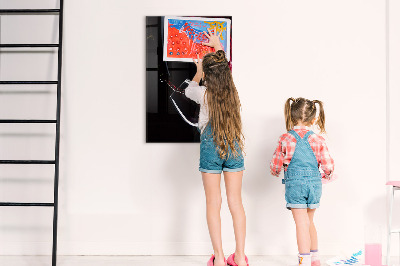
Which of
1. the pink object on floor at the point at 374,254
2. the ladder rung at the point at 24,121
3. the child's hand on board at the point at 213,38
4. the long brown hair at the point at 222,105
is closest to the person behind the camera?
the long brown hair at the point at 222,105

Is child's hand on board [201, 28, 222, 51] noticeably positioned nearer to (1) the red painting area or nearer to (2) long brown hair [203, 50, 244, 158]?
(1) the red painting area

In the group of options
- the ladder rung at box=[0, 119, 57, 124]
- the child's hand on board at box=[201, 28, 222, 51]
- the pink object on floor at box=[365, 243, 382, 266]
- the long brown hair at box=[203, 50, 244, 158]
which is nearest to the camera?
the long brown hair at box=[203, 50, 244, 158]

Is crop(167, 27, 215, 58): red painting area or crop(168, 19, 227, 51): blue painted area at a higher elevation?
crop(168, 19, 227, 51): blue painted area

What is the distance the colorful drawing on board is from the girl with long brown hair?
47 cm

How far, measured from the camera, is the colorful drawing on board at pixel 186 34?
124 inches

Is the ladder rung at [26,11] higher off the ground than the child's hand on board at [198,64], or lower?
higher

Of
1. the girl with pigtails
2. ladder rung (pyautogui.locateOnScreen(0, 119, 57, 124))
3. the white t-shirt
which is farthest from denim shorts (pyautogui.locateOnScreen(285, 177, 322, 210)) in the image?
ladder rung (pyautogui.locateOnScreen(0, 119, 57, 124))

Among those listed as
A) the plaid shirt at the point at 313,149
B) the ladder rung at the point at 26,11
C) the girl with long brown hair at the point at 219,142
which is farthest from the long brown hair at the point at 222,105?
the ladder rung at the point at 26,11

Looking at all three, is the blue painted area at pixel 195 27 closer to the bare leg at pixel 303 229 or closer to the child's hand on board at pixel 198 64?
the child's hand on board at pixel 198 64

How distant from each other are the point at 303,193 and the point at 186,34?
1349 mm

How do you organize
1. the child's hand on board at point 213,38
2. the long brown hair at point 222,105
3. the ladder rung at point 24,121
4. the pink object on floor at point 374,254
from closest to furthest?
the long brown hair at point 222,105
the pink object on floor at point 374,254
the ladder rung at point 24,121
the child's hand on board at point 213,38

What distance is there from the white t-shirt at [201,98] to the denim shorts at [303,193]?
0.62 m

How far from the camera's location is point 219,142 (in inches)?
104

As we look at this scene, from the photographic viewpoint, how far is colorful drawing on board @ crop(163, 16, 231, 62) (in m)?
3.16
